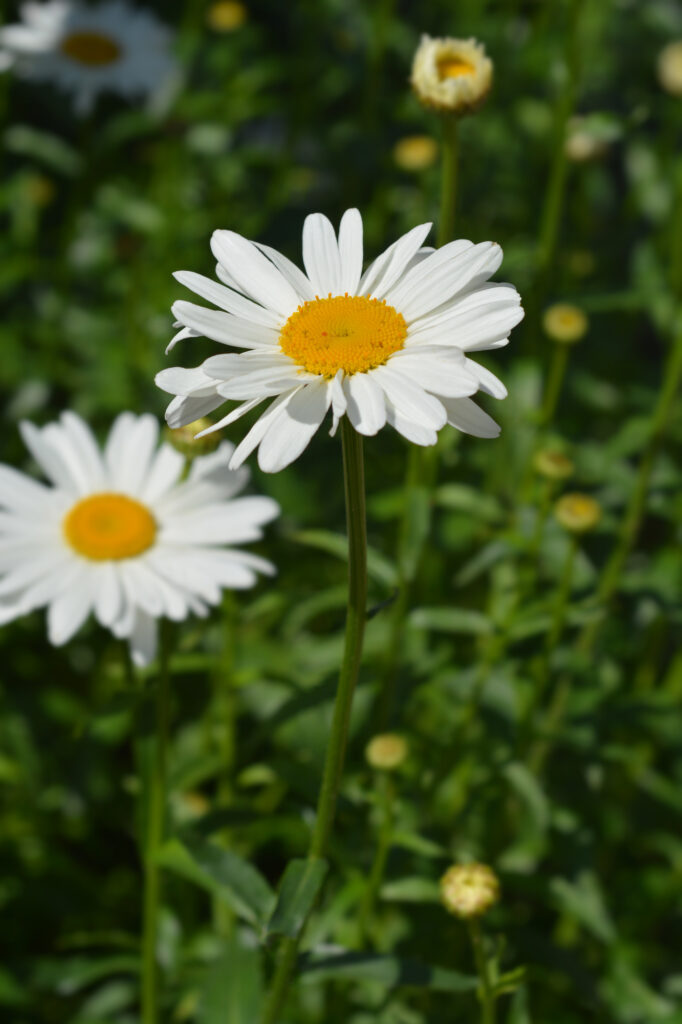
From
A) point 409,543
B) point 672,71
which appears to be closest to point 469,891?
point 409,543

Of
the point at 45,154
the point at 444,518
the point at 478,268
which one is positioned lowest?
the point at 444,518

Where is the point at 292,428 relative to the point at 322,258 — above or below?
below

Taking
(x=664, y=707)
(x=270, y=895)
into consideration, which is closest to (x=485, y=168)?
(x=664, y=707)

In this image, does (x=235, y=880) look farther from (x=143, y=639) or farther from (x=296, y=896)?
(x=143, y=639)

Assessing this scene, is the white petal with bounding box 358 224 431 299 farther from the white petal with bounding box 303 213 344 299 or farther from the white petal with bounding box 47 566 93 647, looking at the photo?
the white petal with bounding box 47 566 93 647

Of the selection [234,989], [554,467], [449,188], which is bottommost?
[234,989]

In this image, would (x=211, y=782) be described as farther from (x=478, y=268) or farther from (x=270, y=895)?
(x=478, y=268)
